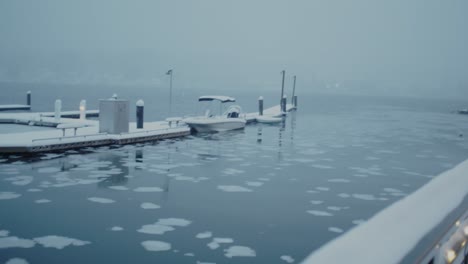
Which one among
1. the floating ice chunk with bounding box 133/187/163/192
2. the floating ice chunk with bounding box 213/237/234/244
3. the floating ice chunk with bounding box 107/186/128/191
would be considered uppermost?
the floating ice chunk with bounding box 107/186/128/191

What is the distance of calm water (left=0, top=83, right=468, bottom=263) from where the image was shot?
7906 millimetres

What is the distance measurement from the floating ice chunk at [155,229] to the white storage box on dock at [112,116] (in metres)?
12.7

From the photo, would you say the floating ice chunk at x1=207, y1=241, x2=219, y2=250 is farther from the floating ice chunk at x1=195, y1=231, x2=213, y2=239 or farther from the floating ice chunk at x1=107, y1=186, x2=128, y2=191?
the floating ice chunk at x1=107, y1=186, x2=128, y2=191

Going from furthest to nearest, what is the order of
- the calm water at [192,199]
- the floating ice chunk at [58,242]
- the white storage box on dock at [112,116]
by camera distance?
the white storage box on dock at [112,116] < the calm water at [192,199] < the floating ice chunk at [58,242]

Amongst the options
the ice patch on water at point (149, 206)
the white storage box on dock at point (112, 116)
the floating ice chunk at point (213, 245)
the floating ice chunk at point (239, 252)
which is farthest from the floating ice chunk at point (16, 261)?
the white storage box on dock at point (112, 116)

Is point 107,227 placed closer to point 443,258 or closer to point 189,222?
point 189,222

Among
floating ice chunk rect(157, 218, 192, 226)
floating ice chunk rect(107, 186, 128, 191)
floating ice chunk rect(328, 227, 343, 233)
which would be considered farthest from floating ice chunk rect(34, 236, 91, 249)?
floating ice chunk rect(328, 227, 343, 233)

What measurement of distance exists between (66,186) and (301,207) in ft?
20.3

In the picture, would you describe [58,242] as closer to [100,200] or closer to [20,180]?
[100,200]

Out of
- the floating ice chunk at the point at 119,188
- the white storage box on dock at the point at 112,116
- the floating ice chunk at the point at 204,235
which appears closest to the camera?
the floating ice chunk at the point at 204,235

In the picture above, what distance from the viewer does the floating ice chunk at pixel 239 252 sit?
306 inches

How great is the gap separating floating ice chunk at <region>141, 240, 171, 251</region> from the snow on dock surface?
4.15 metres

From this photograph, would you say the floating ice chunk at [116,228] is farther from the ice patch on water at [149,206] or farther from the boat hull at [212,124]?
the boat hull at [212,124]

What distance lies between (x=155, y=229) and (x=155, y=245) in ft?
2.95
